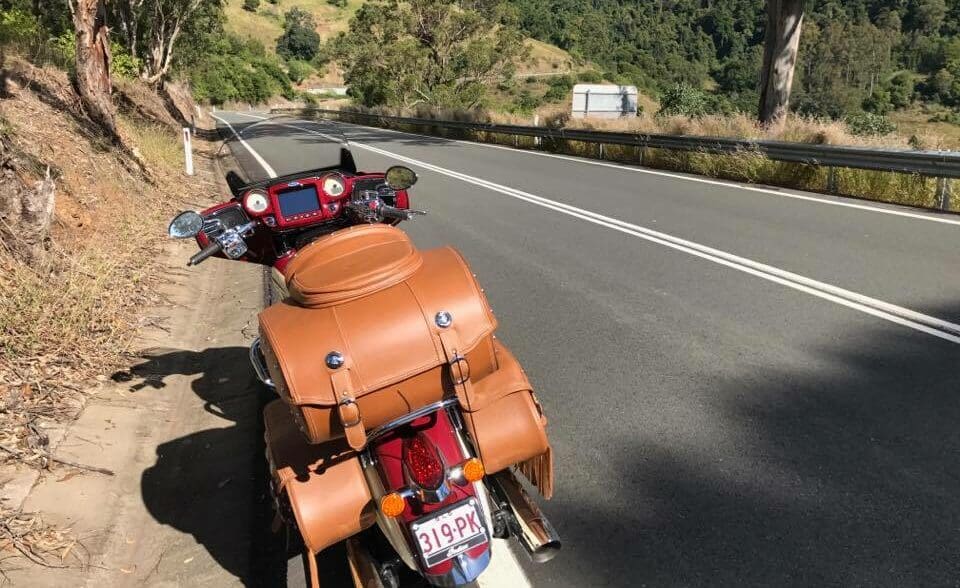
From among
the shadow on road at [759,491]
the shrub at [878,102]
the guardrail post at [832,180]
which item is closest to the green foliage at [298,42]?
the shrub at [878,102]

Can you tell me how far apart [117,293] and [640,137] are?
12.7 metres

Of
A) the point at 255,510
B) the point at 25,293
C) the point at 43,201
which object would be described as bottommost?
the point at 255,510

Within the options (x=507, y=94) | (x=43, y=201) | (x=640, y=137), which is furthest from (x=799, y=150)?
(x=507, y=94)

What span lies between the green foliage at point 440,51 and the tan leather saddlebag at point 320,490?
49.7 m

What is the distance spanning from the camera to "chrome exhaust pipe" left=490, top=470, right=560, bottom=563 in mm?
2639

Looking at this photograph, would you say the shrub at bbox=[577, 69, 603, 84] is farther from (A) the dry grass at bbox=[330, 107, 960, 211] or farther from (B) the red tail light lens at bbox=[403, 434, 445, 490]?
(B) the red tail light lens at bbox=[403, 434, 445, 490]

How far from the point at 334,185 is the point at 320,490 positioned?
1.73 m

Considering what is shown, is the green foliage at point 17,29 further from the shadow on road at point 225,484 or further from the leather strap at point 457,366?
the leather strap at point 457,366

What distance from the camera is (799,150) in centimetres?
1155

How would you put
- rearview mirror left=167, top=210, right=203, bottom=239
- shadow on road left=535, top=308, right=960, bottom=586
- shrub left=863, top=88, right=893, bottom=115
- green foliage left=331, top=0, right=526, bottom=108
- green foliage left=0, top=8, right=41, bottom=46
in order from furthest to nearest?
shrub left=863, top=88, right=893, bottom=115 < green foliage left=331, top=0, right=526, bottom=108 < green foliage left=0, top=8, right=41, bottom=46 < rearview mirror left=167, top=210, right=203, bottom=239 < shadow on road left=535, top=308, right=960, bottom=586

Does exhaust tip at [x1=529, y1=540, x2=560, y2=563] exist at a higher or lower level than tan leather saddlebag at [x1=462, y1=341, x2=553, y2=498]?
lower

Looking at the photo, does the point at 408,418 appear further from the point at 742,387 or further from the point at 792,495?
the point at 742,387

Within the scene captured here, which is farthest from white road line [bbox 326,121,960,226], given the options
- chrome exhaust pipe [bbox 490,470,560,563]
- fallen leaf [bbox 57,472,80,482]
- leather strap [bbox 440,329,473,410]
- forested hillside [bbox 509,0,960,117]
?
forested hillside [bbox 509,0,960,117]

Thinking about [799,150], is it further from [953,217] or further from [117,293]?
[117,293]
